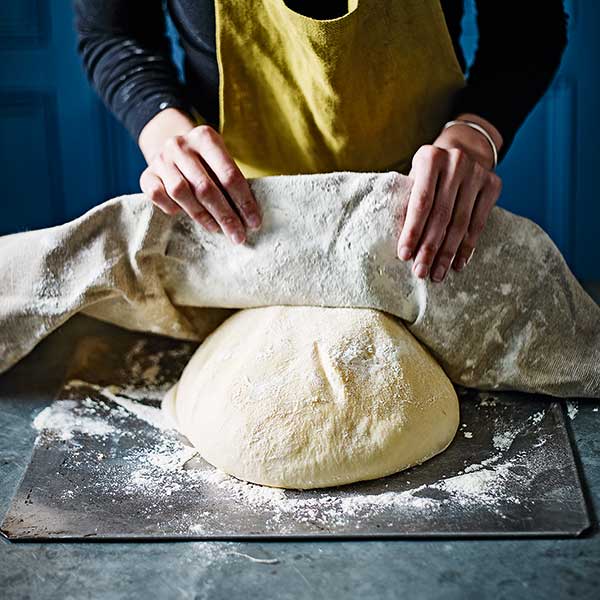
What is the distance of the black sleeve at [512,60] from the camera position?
1.38m

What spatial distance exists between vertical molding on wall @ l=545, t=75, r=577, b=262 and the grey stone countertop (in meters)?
1.24

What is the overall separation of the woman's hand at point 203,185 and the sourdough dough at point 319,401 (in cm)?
15

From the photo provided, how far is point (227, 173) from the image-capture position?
122 centimetres

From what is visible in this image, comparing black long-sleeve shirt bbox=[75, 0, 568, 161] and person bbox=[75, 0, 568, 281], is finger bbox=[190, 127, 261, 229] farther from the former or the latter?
black long-sleeve shirt bbox=[75, 0, 568, 161]

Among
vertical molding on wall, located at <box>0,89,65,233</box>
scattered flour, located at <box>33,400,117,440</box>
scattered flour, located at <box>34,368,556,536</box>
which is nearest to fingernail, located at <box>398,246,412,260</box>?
scattered flour, located at <box>34,368,556,536</box>

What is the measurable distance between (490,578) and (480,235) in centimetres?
51

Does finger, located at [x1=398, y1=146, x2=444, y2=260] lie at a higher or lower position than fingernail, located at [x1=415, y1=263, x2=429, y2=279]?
higher

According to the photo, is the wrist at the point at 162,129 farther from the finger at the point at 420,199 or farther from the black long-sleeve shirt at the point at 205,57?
the finger at the point at 420,199

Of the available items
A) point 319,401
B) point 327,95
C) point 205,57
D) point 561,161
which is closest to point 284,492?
point 319,401

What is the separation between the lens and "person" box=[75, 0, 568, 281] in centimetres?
122

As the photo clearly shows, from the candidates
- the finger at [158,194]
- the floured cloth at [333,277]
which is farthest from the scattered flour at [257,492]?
the finger at [158,194]

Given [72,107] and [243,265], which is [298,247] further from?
[72,107]

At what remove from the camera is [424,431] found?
3.83 ft

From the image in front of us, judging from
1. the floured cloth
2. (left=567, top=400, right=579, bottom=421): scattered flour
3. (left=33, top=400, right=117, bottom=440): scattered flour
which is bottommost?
(left=33, top=400, right=117, bottom=440): scattered flour
